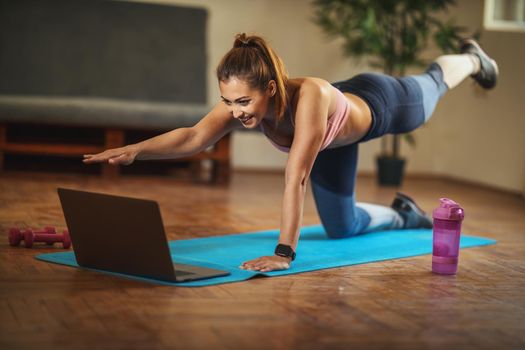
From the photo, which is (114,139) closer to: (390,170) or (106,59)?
(106,59)

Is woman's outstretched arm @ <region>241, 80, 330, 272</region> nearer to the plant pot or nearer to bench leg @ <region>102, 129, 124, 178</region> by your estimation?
bench leg @ <region>102, 129, 124, 178</region>

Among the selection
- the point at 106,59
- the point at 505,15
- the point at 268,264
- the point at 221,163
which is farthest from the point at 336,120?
the point at 505,15

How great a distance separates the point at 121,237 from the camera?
2314 millimetres

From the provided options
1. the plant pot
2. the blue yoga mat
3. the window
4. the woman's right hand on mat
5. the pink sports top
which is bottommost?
the plant pot

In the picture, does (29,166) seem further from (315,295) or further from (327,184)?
(315,295)

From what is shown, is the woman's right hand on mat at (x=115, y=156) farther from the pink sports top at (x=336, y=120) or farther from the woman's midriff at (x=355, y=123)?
the woman's midriff at (x=355, y=123)

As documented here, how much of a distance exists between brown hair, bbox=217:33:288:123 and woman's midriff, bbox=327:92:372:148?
376mm

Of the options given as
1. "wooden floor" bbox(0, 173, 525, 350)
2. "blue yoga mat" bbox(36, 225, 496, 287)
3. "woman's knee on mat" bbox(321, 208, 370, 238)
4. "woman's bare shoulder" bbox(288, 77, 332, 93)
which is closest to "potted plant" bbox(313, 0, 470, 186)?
"blue yoga mat" bbox(36, 225, 496, 287)

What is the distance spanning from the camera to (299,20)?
621 centimetres

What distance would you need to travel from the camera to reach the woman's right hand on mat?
2.43 metres

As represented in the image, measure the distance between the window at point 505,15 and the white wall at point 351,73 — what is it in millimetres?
87

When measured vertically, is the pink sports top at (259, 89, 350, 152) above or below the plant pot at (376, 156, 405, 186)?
above

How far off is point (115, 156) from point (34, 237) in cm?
55

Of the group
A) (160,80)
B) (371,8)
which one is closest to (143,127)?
(160,80)
